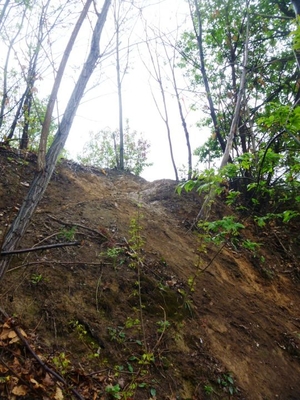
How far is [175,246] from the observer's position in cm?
538

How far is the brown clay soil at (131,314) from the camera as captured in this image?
8.27ft

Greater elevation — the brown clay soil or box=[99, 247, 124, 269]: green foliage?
box=[99, 247, 124, 269]: green foliage

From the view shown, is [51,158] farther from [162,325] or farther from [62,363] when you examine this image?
[162,325]

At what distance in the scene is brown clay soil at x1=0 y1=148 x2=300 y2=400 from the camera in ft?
8.27

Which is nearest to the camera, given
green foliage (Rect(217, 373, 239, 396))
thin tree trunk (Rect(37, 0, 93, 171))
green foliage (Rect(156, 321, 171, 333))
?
thin tree trunk (Rect(37, 0, 93, 171))

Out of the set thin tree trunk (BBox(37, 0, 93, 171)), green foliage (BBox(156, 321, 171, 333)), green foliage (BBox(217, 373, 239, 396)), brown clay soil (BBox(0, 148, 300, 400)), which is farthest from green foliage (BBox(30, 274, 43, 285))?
green foliage (BBox(217, 373, 239, 396))

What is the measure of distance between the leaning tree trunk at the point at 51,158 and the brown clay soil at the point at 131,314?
22 cm

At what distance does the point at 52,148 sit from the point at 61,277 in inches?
57.0

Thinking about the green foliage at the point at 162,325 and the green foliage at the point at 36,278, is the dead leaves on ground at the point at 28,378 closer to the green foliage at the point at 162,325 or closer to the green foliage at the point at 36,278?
the green foliage at the point at 36,278

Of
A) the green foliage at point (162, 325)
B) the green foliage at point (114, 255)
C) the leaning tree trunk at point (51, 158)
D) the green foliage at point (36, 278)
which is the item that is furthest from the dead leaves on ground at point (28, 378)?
the green foliage at point (114, 255)

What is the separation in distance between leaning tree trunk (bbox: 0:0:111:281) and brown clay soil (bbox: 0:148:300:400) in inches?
8.8

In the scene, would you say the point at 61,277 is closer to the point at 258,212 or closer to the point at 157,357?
the point at 157,357

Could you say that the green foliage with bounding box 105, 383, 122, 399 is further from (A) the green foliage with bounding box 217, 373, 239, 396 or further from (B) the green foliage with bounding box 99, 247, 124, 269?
(B) the green foliage with bounding box 99, 247, 124, 269

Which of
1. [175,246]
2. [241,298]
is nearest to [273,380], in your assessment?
[241,298]
